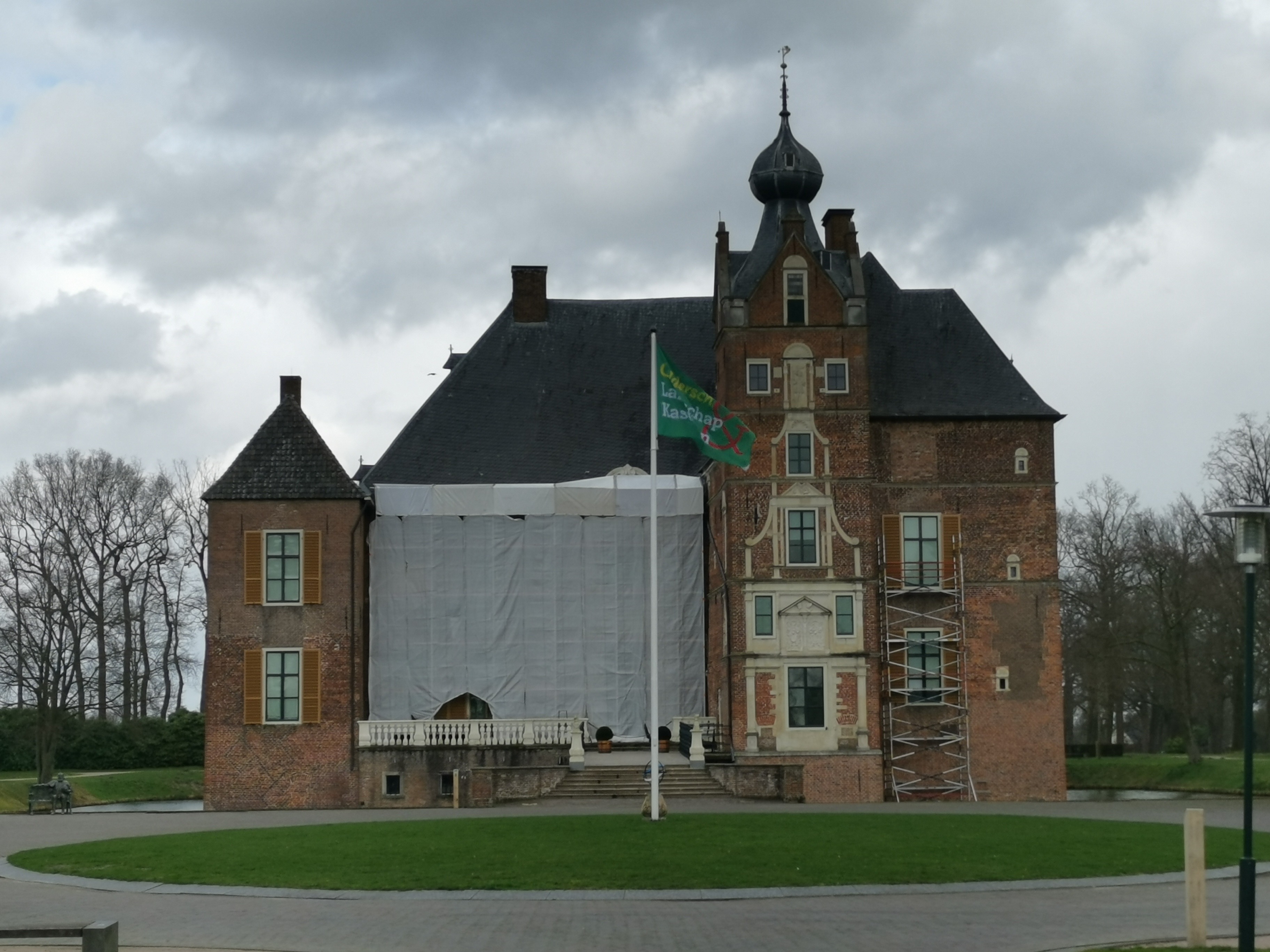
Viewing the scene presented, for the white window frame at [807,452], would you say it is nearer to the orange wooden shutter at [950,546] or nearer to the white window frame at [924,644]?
the orange wooden shutter at [950,546]

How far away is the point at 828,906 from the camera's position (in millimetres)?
18609

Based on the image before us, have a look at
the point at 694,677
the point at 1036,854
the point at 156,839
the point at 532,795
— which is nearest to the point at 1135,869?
the point at 1036,854

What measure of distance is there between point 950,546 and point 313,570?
15.9 meters

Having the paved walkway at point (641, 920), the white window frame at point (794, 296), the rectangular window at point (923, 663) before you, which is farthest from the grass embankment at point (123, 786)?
the paved walkway at point (641, 920)

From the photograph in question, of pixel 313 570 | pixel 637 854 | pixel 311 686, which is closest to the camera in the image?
pixel 637 854

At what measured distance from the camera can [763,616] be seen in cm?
4147

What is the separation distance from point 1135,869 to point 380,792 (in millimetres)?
22949

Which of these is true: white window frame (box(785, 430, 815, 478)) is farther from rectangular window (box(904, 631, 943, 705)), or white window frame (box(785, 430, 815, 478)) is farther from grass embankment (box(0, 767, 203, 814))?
grass embankment (box(0, 767, 203, 814))

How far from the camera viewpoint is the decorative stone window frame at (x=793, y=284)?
42312 mm

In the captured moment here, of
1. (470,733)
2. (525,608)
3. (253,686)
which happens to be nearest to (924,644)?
(525,608)

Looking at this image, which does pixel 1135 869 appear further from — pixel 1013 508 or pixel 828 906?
pixel 1013 508

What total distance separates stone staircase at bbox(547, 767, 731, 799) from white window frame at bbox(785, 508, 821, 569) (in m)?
6.11

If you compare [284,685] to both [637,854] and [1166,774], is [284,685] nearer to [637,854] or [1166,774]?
[637,854]

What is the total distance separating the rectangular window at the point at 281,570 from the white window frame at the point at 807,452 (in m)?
12.3
